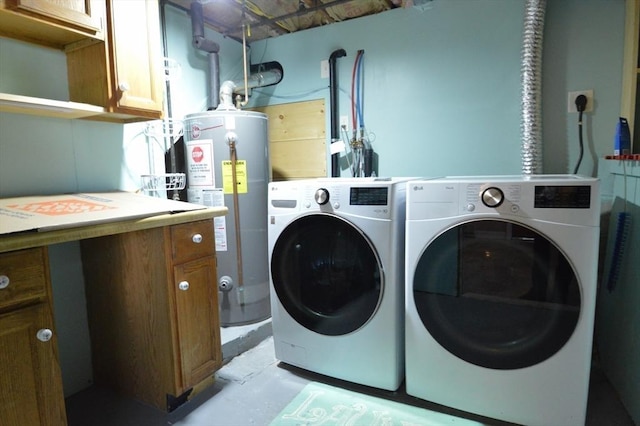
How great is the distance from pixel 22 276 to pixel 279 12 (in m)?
2.20

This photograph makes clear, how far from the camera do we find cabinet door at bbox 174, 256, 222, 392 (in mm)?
1488

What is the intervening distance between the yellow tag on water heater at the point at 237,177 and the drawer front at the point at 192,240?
20.5 inches

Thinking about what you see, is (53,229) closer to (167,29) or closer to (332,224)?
(332,224)

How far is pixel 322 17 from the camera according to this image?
2.53 metres

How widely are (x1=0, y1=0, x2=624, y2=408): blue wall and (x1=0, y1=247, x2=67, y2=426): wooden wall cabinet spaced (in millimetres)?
659

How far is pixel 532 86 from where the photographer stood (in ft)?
6.10

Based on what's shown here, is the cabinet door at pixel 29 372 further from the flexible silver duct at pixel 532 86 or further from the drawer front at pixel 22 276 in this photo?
the flexible silver duct at pixel 532 86

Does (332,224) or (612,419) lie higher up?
(332,224)

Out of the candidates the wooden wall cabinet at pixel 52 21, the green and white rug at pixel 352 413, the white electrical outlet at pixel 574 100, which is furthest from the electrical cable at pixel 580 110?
the wooden wall cabinet at pixel 52 21

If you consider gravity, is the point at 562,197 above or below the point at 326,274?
above

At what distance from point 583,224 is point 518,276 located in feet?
0.91

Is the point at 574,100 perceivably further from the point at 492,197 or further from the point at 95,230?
the point at 95,230

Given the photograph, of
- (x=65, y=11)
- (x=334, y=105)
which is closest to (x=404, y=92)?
(x=334, y=105)

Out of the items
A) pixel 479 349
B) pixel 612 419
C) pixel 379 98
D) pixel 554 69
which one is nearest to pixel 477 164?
pixel 554 69
